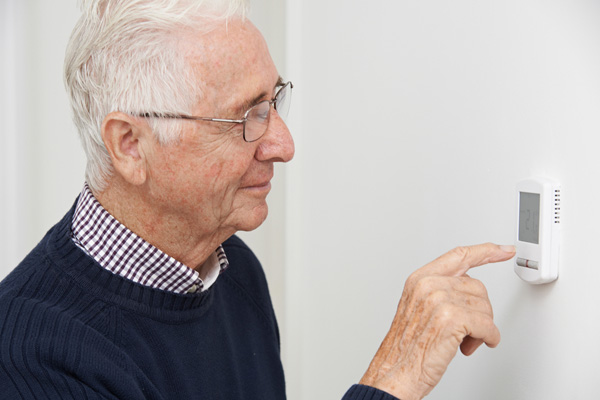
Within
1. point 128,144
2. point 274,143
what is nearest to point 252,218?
point 274,143

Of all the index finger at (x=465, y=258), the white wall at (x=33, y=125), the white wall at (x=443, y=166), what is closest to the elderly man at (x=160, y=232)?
the index finger at (x=465, y=258)

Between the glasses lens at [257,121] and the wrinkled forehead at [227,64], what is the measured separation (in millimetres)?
27

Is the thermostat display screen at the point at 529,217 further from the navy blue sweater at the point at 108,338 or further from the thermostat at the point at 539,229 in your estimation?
the navy blue sweater at the point at 108,338

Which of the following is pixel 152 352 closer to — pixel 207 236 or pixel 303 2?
pixel 207 236

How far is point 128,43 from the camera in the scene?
3.40 feet

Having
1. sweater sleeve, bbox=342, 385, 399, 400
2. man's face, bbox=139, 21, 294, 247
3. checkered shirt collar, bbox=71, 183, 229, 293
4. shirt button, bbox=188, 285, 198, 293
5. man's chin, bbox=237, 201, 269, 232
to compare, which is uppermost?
man's face, bbox=139, 21, 294, 247

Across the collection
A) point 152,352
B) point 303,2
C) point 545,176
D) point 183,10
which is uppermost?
point 303,2

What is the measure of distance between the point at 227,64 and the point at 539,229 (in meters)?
0.52

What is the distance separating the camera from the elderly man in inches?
37.6

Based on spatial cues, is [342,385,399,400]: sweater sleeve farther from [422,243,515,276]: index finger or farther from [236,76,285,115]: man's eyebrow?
[236,76,285,115]: man's eyebrow

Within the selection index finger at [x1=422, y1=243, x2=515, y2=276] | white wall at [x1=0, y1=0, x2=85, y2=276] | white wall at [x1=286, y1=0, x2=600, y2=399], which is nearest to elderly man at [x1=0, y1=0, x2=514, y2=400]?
index finger at [x1=422, y1=243, x2=515, y2=276]

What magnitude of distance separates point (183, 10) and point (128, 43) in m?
0.10

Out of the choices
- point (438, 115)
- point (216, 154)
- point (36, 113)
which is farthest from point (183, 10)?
point (36, 113)

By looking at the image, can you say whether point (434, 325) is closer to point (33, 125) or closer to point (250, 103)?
point (250, 103)
